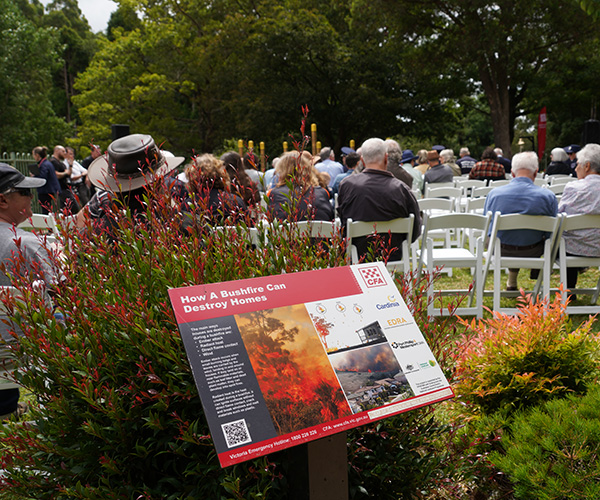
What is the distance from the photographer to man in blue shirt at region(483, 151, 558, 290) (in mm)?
5789

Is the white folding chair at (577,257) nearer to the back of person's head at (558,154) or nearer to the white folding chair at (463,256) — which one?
the white folding chair at (463,256)

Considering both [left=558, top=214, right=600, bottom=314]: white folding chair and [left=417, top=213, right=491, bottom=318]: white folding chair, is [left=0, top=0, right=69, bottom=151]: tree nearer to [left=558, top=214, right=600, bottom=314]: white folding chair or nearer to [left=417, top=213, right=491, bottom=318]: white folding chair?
[left=417, top=213, right=491, bottom=318]: white folding chair

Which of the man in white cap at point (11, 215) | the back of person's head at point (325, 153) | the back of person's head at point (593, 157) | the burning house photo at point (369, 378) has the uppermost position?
the man in white cap at point (11, 215)

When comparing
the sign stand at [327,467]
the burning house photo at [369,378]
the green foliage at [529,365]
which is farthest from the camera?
the green foliage at [529,365]

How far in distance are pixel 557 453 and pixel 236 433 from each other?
1.40 metres

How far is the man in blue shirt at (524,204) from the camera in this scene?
579 cm

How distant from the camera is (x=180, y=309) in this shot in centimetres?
174

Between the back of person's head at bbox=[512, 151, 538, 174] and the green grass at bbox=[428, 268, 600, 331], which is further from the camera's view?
the green grass at bbox=[428, 268, 600, 331]

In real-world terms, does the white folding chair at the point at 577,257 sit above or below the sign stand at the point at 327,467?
below

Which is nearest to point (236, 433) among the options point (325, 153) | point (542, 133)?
point (325, 153)

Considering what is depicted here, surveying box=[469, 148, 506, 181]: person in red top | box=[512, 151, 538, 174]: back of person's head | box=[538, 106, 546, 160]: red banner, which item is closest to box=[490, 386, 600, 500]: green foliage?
box=[512, 151, 538, 174]: back of person's head

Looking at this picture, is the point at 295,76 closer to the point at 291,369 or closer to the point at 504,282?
the point at 504,282

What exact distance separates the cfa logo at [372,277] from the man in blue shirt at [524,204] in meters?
4.14

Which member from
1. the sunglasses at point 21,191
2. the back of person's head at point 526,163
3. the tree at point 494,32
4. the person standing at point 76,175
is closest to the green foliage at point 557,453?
the sunglasses at point 21,191
